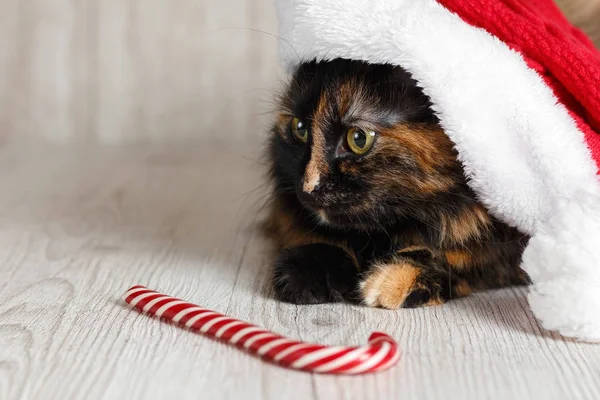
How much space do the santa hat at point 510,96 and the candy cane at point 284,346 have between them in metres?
0.27

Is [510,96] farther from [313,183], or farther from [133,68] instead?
[133,68]

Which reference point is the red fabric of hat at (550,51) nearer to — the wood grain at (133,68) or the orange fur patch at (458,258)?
the orange fur patch at (458,258)

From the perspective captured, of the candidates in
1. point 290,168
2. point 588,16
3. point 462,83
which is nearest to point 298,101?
point 290,168

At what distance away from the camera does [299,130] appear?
4.28 feet

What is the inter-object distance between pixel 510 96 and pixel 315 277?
405 mm

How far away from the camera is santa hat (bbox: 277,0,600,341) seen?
3.77 feet

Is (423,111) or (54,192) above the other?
(423,111)

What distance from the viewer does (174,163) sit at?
2.44 m

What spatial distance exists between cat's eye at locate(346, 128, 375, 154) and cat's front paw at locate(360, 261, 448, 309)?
188 mm

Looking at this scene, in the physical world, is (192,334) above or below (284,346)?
below

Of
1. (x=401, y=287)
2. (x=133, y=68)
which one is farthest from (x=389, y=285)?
(x=133, y=68)

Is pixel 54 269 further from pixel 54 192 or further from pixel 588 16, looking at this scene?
pixel 588 16

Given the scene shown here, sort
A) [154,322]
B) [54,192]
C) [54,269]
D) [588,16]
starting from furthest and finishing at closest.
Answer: [54,192] → [588,16] → [54,269] → [154,322]

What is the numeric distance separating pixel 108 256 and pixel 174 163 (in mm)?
957
